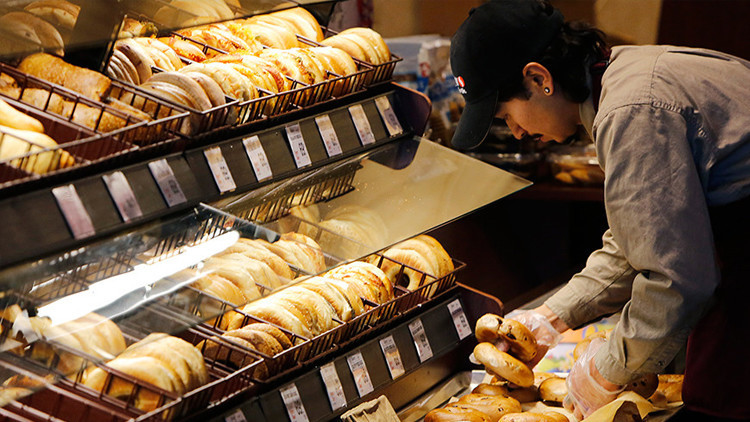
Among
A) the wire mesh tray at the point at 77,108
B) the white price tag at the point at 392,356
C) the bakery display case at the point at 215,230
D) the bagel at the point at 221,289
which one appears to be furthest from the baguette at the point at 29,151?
the white price tag at the point at 392,356

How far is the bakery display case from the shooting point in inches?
61.4

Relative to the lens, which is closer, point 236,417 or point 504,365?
point 236,417

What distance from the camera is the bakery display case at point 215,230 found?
156 centimetres

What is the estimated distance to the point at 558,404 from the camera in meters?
2.55

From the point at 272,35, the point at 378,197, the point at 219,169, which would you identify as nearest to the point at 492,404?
the point at 378,197

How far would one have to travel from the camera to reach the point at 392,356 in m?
2.35

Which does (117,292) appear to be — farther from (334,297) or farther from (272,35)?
(272,35)

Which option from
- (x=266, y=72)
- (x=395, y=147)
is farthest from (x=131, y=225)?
(x=395, y=147)

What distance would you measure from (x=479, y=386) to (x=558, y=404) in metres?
0.26

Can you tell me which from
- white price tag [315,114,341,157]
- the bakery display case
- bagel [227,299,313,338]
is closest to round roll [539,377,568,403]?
the bakery display case

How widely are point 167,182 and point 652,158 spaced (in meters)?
1.15

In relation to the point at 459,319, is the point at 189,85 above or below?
above

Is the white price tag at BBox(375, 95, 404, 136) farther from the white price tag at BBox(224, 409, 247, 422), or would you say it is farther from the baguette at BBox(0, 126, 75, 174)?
the baguette at BBox(0, 126, 75, 174)

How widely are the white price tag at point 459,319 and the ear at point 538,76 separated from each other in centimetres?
79
